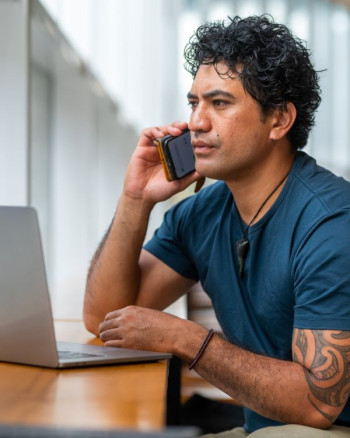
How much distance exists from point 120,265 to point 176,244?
15cm

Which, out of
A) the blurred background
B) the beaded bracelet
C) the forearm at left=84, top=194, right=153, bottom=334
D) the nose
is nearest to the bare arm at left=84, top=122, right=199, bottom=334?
the forearm at left=84, top=194, right=153, bottom=334

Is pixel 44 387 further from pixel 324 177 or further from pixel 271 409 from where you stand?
pixel 324 177

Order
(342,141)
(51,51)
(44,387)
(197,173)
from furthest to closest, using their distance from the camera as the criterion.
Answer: (342,141) → (51,51) → (197,173) → (44,387)

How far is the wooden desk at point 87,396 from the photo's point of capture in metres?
0.95

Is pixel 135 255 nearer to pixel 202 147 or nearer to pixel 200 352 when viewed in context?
pixel 202 147

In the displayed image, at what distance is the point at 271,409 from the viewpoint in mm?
1379

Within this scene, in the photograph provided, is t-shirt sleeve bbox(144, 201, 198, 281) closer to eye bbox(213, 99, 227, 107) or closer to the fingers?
the fingers

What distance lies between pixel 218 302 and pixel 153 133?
47 centimetres

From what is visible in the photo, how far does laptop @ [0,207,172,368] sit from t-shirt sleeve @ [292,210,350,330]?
0.29m

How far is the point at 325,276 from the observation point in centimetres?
143

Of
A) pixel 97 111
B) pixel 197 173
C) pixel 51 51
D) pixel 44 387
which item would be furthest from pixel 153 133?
pixel 97 111

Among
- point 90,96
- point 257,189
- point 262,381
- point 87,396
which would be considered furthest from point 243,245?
point 90,96

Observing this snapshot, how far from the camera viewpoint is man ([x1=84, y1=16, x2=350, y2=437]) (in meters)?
1.39

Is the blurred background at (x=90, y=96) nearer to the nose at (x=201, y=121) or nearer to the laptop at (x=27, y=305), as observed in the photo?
the nose at (x=201, y=121)
